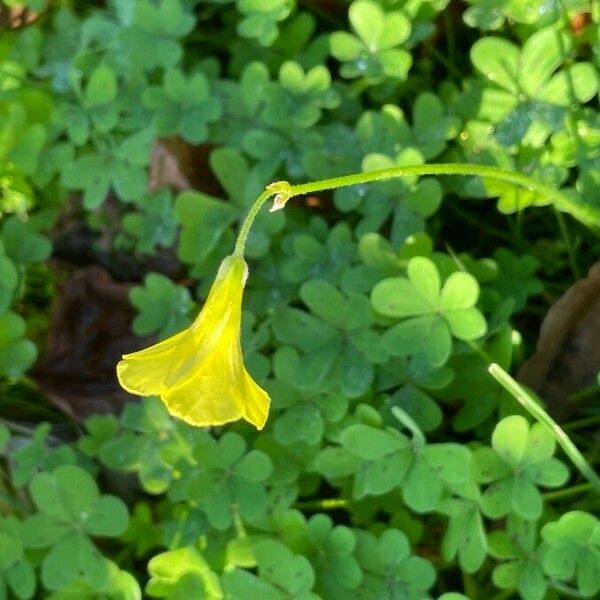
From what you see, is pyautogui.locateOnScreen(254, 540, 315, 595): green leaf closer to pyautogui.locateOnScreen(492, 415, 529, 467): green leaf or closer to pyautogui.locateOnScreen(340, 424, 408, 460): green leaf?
pyautogui.locateOnScreen(340, 424, 408, 460): green leaf

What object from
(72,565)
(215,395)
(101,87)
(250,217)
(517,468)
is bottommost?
(72,565)

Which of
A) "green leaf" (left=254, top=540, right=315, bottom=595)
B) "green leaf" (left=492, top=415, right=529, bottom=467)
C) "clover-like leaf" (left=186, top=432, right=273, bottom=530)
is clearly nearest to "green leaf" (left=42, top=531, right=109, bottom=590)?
"clover-like leaf" (left=186, top=432, right=273, bottom=530)

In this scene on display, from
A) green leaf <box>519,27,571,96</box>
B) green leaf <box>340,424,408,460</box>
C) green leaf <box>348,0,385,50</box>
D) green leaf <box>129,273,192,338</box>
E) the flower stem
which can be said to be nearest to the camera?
the flower stem

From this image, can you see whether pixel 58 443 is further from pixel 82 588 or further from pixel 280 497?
pixel 280 497

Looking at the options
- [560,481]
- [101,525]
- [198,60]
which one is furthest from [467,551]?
[198,60]

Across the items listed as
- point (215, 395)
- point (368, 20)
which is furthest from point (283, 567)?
point (368, 20)

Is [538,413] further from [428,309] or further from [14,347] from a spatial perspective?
[14,347]
